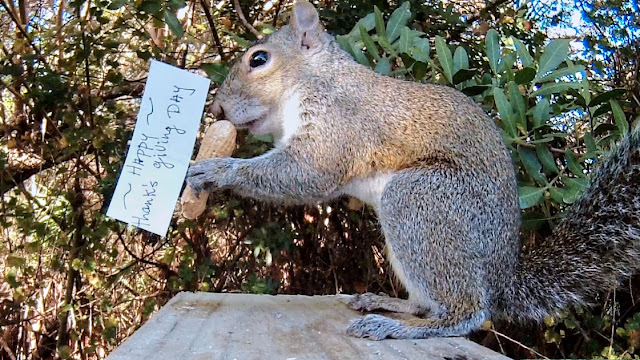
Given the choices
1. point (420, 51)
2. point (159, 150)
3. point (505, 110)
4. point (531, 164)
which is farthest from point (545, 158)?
point (159, 150)

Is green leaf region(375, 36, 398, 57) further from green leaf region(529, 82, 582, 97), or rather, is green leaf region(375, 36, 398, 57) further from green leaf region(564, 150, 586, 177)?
green leaf region(564, 150, 586, 177)

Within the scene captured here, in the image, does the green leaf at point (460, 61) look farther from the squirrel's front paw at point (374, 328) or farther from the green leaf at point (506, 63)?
the squirrel's front paw at point (374, 328)

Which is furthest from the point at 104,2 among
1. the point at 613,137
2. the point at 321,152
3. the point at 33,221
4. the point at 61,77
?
the point at 613,137

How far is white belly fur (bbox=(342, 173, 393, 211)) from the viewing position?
48.7 inches

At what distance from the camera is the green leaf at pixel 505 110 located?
4.30 feet

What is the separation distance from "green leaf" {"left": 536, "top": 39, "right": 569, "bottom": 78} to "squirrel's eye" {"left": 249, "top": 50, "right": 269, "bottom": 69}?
58 centimetres

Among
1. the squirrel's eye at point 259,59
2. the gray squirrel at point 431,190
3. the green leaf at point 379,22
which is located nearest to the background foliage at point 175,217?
the green leaf at point 379,22

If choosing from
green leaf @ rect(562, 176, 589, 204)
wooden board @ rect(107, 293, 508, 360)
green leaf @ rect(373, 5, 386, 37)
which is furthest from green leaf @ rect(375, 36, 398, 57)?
wooden board @ rect(107, 293, 508, 360)

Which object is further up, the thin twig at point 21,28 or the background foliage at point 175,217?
the thin twig at point 21,28

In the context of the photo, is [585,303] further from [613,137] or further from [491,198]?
[613,137]

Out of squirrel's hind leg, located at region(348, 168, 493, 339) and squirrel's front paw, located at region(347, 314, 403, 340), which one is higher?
squirrel's hind leg, located at region(348, 168, 493, 339)

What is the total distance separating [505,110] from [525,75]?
0.08 m

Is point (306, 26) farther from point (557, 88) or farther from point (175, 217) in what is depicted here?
point (175, 217)

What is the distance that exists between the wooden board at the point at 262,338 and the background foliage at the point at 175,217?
0.57 m
